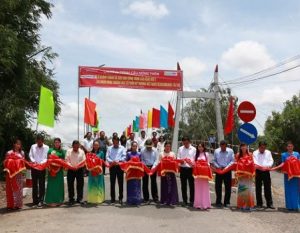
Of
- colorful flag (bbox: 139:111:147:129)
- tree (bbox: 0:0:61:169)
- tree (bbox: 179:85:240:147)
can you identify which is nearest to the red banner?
tree (bbox: 0:0:61:169)

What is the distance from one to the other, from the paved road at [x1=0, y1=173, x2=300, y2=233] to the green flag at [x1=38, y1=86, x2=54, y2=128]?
2.69 m

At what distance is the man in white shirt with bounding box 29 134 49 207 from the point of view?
12.9 metres

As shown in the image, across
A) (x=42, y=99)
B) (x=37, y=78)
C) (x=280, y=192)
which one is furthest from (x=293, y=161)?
(x=37, y=78)

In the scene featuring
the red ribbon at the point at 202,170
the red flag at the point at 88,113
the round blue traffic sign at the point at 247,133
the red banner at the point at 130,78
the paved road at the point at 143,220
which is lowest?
the paved road at the point at 143,220

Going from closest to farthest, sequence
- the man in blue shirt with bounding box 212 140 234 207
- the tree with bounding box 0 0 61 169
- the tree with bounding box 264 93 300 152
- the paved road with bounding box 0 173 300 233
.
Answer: the paved road with bounding box 0 173 300 233, the man in blue shirt with bounding box 212 140 234 207, the tree with bounding box 0 0 61 169, the tree with bounding box 264 93 300 152

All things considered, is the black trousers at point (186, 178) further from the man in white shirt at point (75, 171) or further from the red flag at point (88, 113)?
the red flag at point (88, 113)

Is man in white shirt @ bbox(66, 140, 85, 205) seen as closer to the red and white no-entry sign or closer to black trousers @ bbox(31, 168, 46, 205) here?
black trousers @ bbox(31, 168, 46, 205)

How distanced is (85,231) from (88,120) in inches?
592

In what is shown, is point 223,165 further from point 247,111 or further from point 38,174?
point 38,174

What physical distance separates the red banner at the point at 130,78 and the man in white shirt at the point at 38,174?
46.2 ft

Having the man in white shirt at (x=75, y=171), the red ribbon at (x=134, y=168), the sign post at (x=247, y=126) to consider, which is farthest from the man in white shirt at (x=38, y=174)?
the sign post at (x=247, y=126)

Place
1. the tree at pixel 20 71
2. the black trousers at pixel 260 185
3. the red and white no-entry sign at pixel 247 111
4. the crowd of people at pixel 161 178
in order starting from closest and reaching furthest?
the crowd of people at pixel 161 178 < the black trousers at pixel 260 185 < the red and white no-entry sign at pixel 247 111 < the tree at pixel 20 71

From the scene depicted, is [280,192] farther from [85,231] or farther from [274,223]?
[85,231]

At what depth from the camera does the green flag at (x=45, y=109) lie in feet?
46.5
